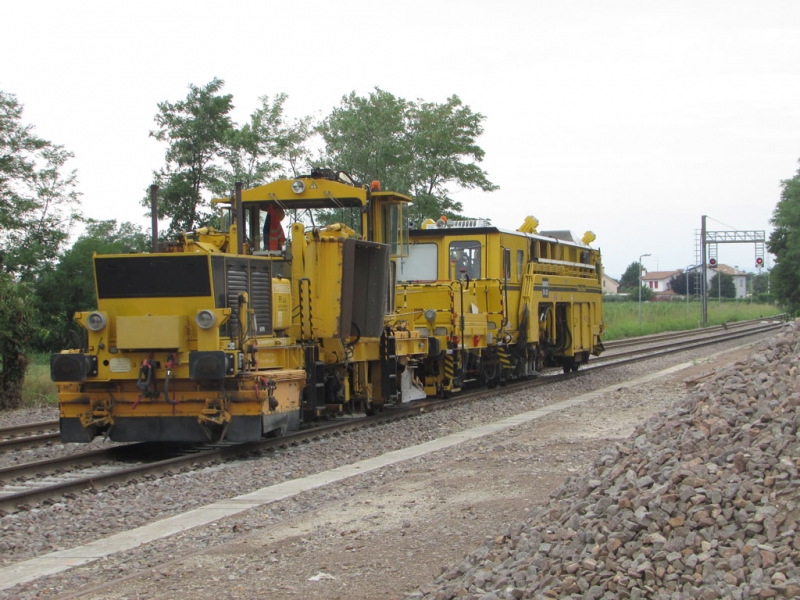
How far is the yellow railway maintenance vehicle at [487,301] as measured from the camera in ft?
58.8

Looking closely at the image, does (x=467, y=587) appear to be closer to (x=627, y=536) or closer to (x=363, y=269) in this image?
(x=627, y=536)

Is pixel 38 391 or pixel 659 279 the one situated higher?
pixel 659 279

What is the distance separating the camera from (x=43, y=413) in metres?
16.9

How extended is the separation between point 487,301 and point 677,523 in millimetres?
14181

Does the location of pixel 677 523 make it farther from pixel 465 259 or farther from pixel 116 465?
pixel 465 259

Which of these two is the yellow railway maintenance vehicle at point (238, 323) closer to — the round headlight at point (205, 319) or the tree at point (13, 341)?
the round headlight at point (205, 319)

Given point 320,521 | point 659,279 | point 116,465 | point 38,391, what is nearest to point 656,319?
point 38,391

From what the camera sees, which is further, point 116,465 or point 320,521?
point 116,465

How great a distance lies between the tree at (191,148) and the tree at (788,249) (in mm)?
29911

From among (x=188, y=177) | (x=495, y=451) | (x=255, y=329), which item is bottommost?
(x=495, y=451)

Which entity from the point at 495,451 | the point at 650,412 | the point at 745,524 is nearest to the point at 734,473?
the point at 745,524

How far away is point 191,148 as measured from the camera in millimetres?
38250

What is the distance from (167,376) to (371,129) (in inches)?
1194

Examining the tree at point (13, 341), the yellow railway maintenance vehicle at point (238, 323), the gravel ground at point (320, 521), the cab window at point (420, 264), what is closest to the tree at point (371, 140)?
the cab window at point (420, 264)
